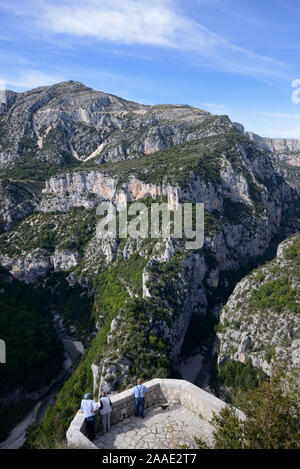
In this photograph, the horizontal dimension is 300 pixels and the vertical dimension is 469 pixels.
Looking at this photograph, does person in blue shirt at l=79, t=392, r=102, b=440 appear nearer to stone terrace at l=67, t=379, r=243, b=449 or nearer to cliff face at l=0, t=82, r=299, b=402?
stone terrace at l=67, t=379, r=243, b=449

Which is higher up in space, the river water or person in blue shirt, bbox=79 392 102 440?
person in blue shirt, bbox=79 392 102 440

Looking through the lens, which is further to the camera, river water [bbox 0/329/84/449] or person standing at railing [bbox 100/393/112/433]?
river water [bbox 0/329/84/449]

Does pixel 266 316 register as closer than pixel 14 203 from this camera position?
Yes

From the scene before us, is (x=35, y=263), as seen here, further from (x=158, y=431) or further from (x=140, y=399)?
(x=158, y=431)

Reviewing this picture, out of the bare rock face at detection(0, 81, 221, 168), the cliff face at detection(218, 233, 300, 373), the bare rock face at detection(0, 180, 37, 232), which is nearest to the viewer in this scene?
the cliff face at detection(218, 233, 300, 373)

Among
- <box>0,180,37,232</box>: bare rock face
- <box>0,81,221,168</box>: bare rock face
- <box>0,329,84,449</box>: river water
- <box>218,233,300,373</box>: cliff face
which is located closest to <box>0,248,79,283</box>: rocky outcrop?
<box>0,180,37,232</box>: bare rock face

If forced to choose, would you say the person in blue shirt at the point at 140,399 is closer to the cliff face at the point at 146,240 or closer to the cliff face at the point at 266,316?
the cliff face at the point at 146,240

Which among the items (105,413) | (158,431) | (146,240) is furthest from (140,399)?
(146,240)
